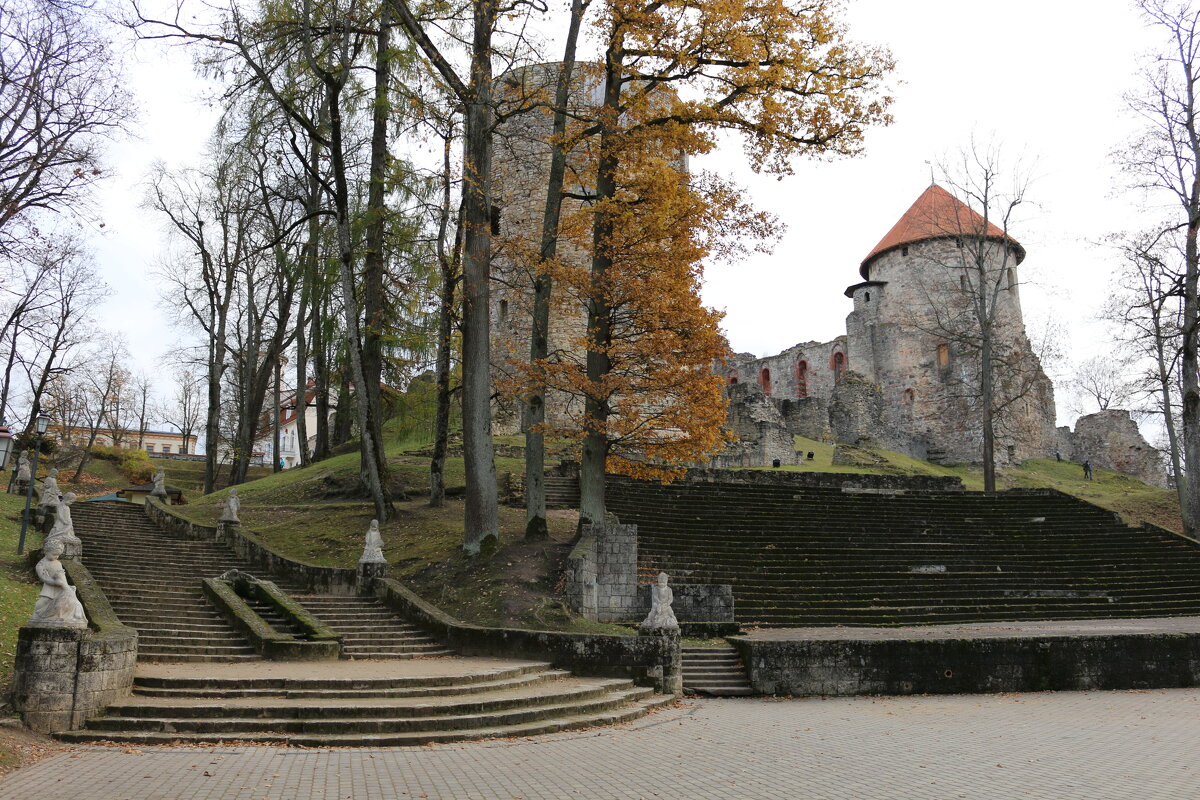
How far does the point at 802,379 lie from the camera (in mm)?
51594

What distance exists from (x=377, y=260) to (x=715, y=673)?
12.4 meters

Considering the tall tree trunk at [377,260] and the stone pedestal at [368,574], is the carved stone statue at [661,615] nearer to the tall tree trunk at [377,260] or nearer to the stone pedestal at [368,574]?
the stone pedestal at [368,574]

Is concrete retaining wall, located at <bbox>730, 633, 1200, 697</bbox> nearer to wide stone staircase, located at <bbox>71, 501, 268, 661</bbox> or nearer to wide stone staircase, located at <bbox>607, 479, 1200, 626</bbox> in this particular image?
wide stone staircase, located at <bbox>607, 479, 1200, 626</bbox>


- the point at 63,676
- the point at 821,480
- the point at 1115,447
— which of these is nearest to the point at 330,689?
the point at 63,676

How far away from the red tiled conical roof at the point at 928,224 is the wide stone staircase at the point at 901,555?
22010 millimetres

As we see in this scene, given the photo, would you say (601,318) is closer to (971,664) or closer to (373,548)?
(373,548)

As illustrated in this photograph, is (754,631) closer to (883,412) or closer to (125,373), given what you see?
(883,412)

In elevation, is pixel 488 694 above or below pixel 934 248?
below

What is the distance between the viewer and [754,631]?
1380 cm

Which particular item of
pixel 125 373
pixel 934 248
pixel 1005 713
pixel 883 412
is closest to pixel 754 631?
pixel 1005 713

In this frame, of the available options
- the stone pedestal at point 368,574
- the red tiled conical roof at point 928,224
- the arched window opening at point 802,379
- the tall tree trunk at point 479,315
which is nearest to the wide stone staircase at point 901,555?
the tall tree trunk at point 479,315

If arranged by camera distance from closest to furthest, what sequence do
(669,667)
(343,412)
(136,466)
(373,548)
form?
(669,667) → (373,548) → (343,412) → (136,466)

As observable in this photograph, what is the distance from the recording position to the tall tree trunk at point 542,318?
15.2 m

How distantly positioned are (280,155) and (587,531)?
45.8 ft
